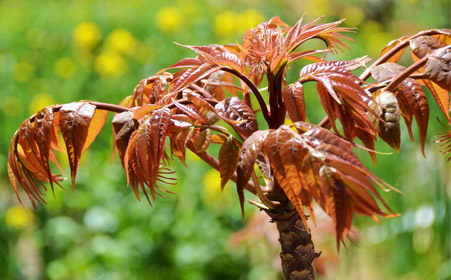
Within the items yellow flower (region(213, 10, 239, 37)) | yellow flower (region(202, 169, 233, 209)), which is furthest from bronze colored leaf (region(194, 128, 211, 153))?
yellow flower (region(213, 10, 239, 37))

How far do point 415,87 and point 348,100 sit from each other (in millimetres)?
119

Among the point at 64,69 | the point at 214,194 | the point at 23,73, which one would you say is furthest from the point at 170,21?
the point at 214,194

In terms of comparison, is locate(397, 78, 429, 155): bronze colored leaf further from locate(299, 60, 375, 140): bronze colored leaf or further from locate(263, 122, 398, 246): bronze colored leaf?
locate(263, 122, 398, 246): bronze colored leaf

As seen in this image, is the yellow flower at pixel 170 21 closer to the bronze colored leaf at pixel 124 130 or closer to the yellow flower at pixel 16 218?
the yellow flower at pixel 16 218

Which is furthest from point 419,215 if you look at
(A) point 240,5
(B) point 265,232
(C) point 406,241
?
(A) point 240,5

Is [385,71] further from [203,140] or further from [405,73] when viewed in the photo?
[203,140]

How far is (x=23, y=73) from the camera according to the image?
163 inches

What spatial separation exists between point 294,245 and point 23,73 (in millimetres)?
3679

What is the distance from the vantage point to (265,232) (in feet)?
6.81

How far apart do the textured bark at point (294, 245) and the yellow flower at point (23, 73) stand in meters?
3.63

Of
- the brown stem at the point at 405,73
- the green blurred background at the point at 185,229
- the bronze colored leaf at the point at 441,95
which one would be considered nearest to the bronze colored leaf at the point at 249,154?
the brown stem at the point at 405,73

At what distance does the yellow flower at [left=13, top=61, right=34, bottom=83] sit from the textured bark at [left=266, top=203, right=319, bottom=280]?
363 centimetres

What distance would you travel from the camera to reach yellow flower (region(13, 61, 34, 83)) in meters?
4.13

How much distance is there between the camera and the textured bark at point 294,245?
0.85 m
